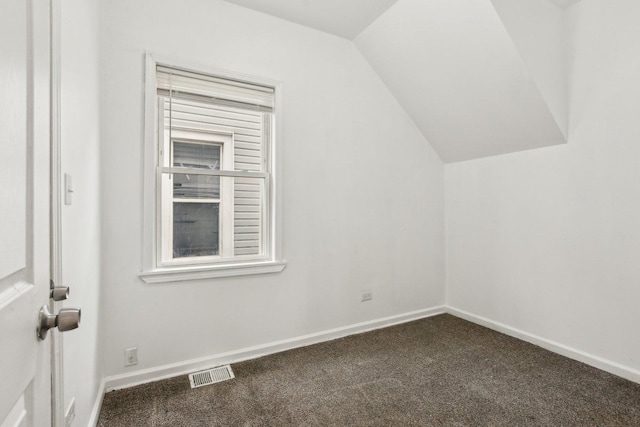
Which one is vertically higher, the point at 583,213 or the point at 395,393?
the point at 583,213

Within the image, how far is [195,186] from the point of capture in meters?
2.37

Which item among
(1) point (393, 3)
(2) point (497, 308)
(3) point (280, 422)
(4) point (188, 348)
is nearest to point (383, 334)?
(2) point (497, 308)

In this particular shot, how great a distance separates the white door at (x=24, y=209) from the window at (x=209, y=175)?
1524 mm

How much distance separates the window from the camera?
7.27 ft

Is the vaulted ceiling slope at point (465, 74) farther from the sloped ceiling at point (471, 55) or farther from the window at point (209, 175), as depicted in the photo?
the window at point (209, 175)

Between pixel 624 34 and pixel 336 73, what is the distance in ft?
6.48

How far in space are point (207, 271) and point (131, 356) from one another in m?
0.68

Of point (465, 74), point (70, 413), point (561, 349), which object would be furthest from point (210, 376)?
point (465, 74)

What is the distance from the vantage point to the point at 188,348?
2252mm

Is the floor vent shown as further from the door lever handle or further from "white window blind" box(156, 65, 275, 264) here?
the door lever handle

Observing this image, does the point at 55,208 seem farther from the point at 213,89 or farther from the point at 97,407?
the point at 213,89

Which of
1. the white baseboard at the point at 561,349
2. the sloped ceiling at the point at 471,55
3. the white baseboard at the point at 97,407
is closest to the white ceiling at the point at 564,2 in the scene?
the sloped ceiling at the point at 471,55

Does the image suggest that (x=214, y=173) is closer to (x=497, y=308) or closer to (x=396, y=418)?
(x=396, y=418)

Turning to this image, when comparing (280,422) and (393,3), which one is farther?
(393,3)
